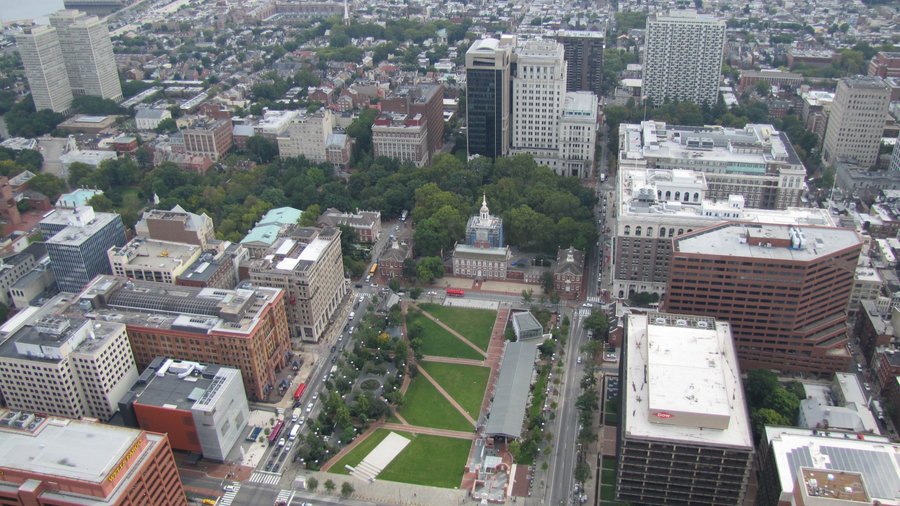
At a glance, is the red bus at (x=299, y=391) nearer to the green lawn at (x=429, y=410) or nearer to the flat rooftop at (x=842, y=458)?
the green lawn at (x=429, y=410)

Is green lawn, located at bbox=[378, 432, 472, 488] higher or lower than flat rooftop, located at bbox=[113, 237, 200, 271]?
lower

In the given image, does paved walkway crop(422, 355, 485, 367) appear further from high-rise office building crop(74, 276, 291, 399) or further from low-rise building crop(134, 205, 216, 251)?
low-rise building crop(134, 205, 216, 251)

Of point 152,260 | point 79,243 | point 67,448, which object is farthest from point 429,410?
point 79,243

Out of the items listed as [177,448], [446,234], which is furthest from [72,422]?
[446,234]

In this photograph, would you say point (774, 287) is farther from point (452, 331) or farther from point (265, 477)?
point (265, 477)

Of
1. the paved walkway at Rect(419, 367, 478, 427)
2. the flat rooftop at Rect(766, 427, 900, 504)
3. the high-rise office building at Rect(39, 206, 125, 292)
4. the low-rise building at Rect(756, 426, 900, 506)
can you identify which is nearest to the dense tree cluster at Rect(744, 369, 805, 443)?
the low-rise building at Rect(756, 426, 900, 506)

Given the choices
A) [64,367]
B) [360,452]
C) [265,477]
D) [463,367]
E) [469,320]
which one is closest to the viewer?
[265,477]

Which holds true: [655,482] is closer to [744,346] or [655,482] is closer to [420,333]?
[744,346]
